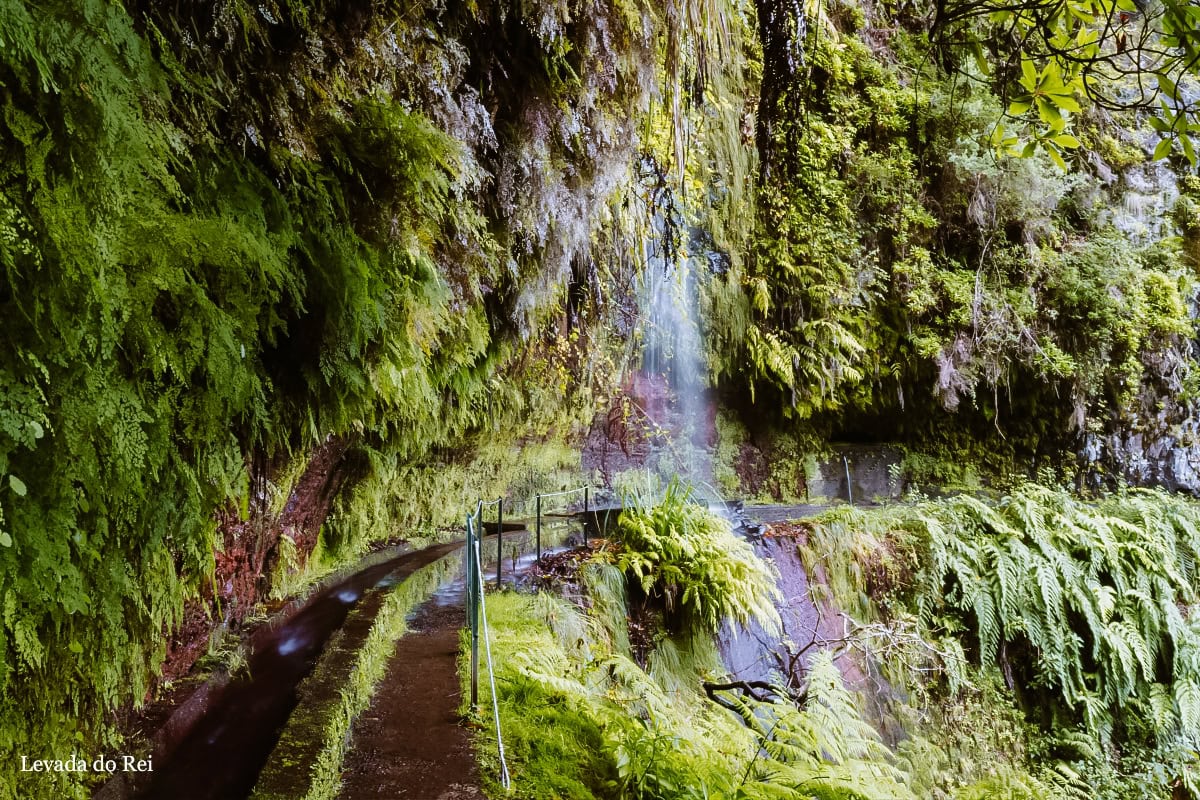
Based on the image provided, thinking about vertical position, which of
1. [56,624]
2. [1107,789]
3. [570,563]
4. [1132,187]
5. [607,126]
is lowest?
[1107,789]

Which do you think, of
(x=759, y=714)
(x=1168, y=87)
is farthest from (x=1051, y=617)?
(x=1168, y=87)

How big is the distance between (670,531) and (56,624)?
469 centimetres

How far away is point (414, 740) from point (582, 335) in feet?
16.3

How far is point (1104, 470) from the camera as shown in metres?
12.4

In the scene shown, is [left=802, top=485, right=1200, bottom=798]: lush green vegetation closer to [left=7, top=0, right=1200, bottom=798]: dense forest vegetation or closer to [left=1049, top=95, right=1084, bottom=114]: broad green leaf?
[left=7, top=0, right=1200, bottom=798]: dense forest vegetation

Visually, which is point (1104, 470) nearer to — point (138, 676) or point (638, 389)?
point (638, 389)

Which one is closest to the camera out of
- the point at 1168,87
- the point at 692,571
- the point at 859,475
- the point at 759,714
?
the point at 1168,87

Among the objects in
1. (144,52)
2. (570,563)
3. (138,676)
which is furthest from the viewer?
(570,563)

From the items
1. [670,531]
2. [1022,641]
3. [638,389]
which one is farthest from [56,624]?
[638,389]

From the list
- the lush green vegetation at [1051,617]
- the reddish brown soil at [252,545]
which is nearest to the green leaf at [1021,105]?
the reddish brown soil at [252,545]

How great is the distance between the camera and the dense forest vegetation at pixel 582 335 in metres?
1.96

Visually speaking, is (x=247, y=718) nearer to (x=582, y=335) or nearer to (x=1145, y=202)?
(x=582, y=335)

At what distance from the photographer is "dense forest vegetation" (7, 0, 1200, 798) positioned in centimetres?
196

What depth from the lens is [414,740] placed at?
10.4ft
